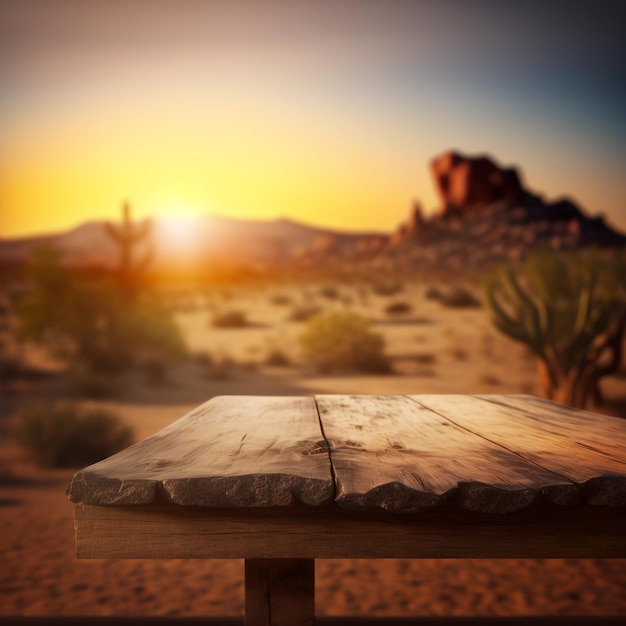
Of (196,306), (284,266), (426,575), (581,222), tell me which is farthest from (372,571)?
(284,266)

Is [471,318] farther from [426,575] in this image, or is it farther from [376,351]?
[426,575]

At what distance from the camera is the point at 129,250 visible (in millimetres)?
24312

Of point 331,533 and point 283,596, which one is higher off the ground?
point 331,533

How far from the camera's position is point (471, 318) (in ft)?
90.6

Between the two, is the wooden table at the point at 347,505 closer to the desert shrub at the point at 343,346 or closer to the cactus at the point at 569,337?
the cactus at the point at 569,337

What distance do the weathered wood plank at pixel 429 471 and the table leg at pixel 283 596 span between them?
0.39 metres

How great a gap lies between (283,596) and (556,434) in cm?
101

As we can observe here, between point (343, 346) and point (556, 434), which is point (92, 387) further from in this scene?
point (556, 434)

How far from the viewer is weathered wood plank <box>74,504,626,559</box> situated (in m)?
1.58

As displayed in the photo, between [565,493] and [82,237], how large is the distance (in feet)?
472

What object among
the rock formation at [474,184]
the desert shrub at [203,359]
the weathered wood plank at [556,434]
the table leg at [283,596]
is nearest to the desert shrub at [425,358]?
the desert shrub at [203,359]

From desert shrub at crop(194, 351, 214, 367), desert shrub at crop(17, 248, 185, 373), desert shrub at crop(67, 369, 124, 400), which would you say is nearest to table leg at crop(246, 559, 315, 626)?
desert shrub at crop(67, 369, 124, 400)

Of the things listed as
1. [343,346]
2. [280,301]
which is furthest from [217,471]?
[280,301]

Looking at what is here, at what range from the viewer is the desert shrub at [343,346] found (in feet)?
56.5
